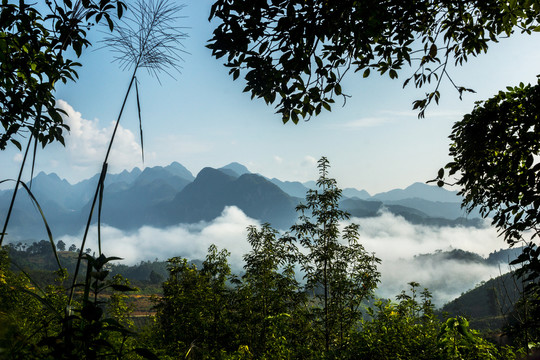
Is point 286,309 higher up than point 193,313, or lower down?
lower down

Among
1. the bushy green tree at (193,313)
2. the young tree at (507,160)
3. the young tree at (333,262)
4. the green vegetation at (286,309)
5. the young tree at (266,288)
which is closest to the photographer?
the young tree at (507,160)

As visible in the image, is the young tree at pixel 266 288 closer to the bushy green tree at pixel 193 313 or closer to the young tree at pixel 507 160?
the bushy green tree at pixel 193 313

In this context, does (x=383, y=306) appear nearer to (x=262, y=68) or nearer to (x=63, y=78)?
(x=262, y=68)

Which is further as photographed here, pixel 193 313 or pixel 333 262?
pixel 333 262

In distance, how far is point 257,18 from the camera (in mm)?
2285

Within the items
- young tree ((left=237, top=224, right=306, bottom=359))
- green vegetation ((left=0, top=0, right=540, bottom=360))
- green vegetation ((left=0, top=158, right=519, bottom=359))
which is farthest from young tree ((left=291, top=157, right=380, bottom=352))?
green vegetation ((left=0, top=0, right=540, bottom=360))

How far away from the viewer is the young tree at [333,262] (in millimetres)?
7168

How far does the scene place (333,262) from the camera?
764 centimetres

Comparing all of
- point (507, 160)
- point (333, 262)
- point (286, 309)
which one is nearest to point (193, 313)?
point (286, 309)

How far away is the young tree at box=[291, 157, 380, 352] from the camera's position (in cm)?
717

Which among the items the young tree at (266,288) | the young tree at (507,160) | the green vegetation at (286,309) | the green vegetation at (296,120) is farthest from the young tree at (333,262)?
the young tree at (507,160)

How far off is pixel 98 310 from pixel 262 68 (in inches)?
81.0

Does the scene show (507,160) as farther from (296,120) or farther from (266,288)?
(266,288)

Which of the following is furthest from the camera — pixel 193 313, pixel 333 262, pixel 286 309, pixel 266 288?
pixel 333 262
